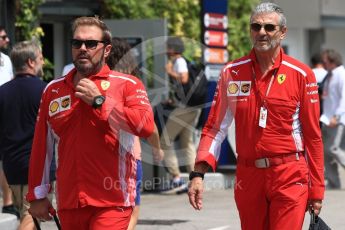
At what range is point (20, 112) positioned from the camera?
26.2ft

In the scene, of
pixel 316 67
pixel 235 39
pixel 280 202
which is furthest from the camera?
pixel 235 39

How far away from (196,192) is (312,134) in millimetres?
799

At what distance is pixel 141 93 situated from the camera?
560 cm

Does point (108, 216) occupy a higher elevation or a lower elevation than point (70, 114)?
lower

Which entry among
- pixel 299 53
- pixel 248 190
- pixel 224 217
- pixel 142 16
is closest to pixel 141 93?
pixel 248 190

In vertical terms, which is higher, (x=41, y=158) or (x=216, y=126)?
(x=216, y=126)

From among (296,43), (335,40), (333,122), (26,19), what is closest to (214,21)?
(333,122)

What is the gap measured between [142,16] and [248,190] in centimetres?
1159

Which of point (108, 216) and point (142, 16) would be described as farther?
point (142, 16)

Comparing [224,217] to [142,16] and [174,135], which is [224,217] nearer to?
[174,135]

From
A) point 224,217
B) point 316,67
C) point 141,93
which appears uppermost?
point 141,93

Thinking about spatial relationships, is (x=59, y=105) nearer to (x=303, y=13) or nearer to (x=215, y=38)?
(x=215, y=38)

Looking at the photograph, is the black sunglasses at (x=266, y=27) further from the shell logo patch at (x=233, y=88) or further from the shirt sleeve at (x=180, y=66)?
the shirt sleeve at (x=180, y=66)

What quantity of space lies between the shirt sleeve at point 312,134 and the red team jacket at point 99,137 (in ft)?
3.32
